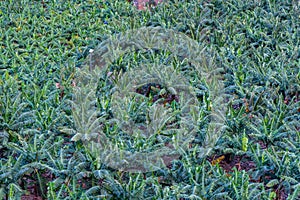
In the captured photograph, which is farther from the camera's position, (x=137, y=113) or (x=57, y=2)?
(x=57, y=2)

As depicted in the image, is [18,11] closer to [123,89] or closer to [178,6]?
[178,6]

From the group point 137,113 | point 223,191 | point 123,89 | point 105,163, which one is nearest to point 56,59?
point 123,89

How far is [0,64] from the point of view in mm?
5355

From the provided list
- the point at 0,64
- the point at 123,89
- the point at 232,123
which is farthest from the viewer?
the point at 0,64

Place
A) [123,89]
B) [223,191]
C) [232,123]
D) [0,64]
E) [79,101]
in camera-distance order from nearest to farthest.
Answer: [223,191] → [232,123] → [79,101] → [123,89] → [0,64]

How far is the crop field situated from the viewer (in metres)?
3.63

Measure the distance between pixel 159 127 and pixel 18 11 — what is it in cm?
369

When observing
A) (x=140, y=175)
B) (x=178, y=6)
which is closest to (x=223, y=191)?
(x=140, y=175)

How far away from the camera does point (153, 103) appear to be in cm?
467

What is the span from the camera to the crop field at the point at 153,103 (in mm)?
3629

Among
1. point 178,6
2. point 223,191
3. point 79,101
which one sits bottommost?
point 223,191

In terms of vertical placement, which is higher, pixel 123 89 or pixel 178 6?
pixel 178 6

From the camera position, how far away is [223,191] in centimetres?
350

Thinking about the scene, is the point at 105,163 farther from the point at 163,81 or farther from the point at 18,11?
the point at 18,11
